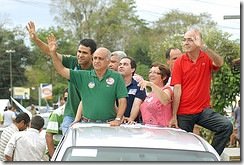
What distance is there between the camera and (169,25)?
75.3m

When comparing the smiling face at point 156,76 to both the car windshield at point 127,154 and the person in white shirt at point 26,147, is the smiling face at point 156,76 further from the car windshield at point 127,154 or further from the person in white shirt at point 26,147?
the car windshield at point 127,154

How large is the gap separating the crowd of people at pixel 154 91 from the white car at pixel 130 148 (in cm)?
142

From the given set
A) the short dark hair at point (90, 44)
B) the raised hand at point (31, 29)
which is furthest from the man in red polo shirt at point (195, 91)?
the raised hand at point (31, 29)

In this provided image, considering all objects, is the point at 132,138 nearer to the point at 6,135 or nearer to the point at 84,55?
the point at 84,55

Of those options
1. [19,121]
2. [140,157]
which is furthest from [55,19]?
[140,157]

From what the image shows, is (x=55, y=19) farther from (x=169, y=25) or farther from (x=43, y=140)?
(x=43, y=140)

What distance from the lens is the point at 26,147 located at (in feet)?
24.4

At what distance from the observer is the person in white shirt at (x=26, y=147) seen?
24.3 ft

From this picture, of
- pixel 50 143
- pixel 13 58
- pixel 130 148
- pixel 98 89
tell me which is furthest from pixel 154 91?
pixel 13 58

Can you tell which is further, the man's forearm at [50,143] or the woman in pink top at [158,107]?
the man's forearm at [50,143]

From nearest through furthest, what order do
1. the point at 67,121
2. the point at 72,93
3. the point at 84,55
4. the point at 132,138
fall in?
the point at 132,138 → the point at 84,55 → the point at 72,93 → the point at 67,121

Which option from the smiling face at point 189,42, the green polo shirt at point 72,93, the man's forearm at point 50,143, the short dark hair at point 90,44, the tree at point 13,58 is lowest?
the tree at point 13,58

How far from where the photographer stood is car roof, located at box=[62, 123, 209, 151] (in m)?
4.19

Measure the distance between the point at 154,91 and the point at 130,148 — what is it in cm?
201
